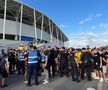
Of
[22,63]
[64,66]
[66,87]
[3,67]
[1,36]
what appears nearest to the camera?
[66,87]

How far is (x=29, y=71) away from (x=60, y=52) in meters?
3.60

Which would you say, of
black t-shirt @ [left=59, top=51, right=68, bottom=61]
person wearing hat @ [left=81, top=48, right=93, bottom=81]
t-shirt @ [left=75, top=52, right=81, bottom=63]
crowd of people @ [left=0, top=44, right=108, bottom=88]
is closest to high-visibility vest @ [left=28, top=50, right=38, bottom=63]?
crowd of people @ [left=0, top=44, right=108, bottom=88]

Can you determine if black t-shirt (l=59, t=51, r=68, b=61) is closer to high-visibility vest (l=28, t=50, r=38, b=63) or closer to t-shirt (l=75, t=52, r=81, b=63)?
t-shirt (l=75, t=52, r=81, b=63)

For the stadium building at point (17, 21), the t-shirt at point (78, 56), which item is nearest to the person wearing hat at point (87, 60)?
the t-shirt at point (78, 56)

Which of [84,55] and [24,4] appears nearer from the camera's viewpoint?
[84,55]

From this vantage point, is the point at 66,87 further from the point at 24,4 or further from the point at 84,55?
the point at 24,4

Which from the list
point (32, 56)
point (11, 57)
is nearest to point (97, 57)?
point (32, 56)

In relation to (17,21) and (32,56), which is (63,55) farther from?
(17,21)

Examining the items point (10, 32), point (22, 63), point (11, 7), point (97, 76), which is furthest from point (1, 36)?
point (97, 76)

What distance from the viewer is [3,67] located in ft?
35.8

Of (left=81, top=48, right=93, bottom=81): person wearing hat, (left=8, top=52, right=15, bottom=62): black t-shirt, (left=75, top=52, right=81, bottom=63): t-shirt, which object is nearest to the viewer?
(left=81, top=48, right=93, bottom=81): person wearing hat

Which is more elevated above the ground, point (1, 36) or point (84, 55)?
point (1, 36)

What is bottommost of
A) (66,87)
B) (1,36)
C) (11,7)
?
(66,87)

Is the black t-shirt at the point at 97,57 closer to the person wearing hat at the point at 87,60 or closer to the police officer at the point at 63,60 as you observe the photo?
the person wearing hat at the point at 87,60
